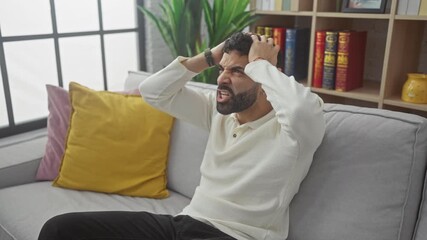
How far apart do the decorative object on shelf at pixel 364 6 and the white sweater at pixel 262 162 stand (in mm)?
1064

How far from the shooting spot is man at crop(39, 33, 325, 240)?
3.76ft

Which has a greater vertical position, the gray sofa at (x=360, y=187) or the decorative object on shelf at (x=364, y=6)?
the decorative object on shelf at (x=364, y=6)

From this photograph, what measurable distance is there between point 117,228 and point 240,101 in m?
0.57

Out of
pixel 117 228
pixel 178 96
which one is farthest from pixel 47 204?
pixel 178 96

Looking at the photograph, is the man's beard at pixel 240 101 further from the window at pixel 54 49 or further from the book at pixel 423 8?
the window at pixel 54 49

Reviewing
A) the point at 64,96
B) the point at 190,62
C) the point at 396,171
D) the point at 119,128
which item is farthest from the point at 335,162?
the point at 64,96

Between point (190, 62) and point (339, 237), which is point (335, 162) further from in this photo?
point (190, 62)

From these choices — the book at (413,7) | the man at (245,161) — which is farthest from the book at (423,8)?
the man at (245,161)

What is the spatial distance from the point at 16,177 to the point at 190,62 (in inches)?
37.6

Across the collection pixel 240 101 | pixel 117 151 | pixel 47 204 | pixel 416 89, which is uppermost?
pixel 240 101

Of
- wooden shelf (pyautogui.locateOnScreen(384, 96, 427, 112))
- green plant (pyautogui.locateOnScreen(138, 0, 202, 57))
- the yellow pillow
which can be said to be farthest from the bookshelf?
the yellow pillow

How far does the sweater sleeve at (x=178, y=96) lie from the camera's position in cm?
146

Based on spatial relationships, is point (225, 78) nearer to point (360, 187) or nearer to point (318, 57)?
point (360, 187)

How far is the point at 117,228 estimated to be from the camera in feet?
4.17
